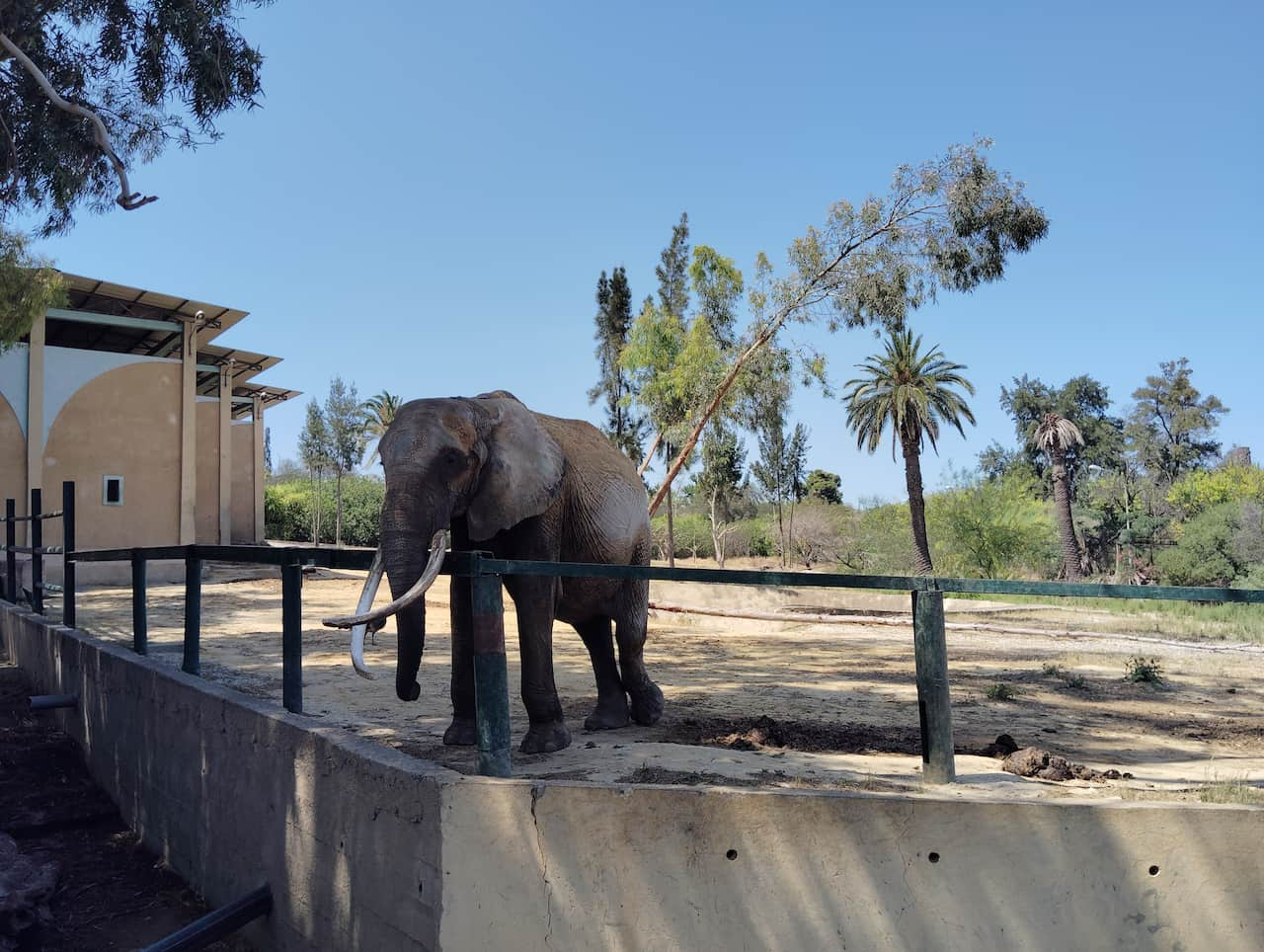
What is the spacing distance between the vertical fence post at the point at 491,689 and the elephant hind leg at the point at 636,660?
107 inches

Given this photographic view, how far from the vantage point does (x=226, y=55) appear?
12070 millimetres

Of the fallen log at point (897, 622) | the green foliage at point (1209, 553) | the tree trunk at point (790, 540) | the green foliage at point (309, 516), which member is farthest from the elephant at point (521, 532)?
the green foliage at point (309, 516)

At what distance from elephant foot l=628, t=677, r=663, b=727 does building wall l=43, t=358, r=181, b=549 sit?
62.0 feet

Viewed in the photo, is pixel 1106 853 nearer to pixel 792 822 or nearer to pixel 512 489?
pixel 792 822

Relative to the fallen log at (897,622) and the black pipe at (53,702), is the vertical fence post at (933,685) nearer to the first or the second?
the black pipe at (53,702)

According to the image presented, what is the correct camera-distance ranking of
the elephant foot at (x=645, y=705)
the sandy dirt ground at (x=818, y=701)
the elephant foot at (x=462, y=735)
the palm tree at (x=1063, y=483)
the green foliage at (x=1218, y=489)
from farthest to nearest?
the green foliage at (x=1218, y=489) < the palm tree at (x=1063, y=483) < the elephant foot at (x=645, y=705) < the elephant foot at (x=462, y=735) < the sandy dirt ground at (x=818, y=701)

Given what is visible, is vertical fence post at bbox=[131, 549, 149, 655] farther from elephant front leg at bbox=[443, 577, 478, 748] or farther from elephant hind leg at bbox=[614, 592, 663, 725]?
elephant hind leg at bbox=[614, 592, 663, 725]

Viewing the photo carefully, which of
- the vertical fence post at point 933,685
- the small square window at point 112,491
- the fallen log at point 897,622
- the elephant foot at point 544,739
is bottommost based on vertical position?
the fallen log at point 897,622

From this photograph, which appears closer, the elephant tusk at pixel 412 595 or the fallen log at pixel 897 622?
the elephant tusk at pixel 412 595

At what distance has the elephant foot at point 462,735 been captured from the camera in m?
5.27

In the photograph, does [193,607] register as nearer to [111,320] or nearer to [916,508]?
[111,320]

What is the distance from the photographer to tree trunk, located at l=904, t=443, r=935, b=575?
92.4ft

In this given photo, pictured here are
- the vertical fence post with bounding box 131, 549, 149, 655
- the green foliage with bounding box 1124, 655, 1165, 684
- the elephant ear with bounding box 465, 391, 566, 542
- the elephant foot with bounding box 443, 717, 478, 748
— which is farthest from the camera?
the green foliage with bounding box 1124, 655, 1165, 684

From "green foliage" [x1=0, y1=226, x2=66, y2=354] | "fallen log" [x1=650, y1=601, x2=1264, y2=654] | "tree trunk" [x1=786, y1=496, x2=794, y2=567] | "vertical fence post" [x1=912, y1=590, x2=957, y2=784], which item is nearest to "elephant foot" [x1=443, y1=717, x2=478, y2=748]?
"vertical fence post" [x1=912, y1=590, x2=957, y2=784]
